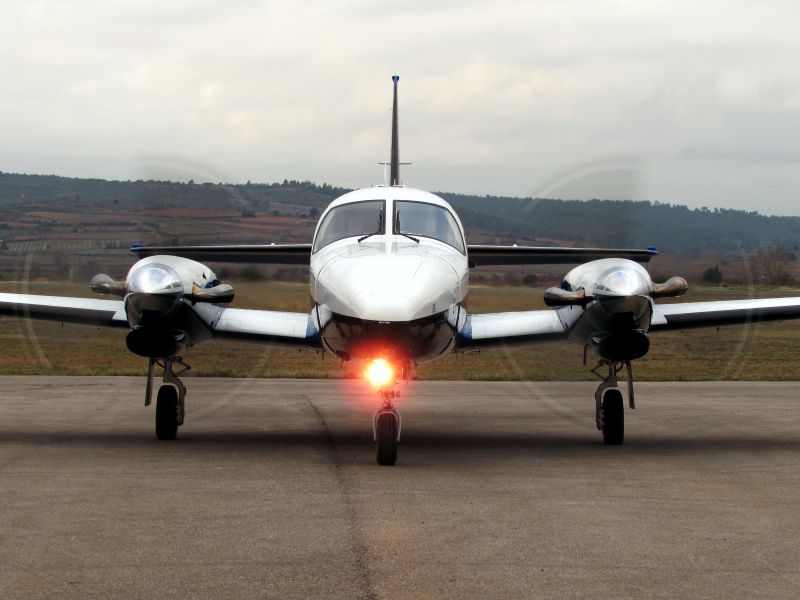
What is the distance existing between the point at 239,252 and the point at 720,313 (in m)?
6.60

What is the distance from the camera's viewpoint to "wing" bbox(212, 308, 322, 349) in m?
13.7

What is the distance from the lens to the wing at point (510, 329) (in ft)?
45.7

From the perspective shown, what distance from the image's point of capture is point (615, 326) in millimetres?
13039

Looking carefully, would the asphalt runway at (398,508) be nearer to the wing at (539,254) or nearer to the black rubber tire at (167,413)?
the black rubber tire at (167,413)

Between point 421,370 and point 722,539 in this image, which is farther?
point 421,370

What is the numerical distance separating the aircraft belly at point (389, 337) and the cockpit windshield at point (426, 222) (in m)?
1.53

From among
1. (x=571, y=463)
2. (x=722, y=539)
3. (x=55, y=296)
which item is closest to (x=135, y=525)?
(x=722, y=539)

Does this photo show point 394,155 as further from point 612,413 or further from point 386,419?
point 386,419

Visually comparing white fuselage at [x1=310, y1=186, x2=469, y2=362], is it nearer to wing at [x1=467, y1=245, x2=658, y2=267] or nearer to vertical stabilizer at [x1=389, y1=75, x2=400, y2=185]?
wing at [x1=467, y1=245, x2=658, y2=267]

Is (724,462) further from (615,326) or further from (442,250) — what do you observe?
(442,250)

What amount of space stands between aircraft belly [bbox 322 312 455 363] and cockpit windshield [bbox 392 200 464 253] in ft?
5.01

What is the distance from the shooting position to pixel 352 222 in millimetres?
13227

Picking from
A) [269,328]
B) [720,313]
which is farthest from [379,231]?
[720,313]

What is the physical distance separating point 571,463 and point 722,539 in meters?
4.19
